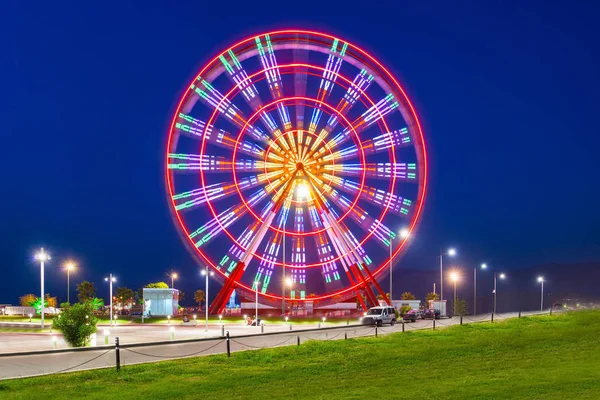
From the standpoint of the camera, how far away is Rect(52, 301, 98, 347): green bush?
2289cm

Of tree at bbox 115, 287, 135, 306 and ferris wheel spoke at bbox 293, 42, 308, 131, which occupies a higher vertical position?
ferris wheel spoke at bbox 293, 42, 308, 131

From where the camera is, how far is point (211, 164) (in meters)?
37.2

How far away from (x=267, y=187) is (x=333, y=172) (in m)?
4.52

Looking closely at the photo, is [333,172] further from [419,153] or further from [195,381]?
[195,381]

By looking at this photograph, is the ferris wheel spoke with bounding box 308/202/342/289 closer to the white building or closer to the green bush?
the white building

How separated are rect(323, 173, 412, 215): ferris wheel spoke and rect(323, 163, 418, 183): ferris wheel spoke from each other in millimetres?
577

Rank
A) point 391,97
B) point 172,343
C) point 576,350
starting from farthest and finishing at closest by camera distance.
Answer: point 391,97
point 172,343
point 576,350

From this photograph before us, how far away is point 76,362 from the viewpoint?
60.1ft

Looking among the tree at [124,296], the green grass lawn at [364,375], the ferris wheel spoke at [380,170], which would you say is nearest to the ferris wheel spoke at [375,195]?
the ferris wheel spoke at [380,170]

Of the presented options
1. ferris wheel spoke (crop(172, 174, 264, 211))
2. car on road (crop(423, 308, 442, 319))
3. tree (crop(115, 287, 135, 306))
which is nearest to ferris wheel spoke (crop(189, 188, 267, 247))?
ferris wheel spoke (crop(172, 174, 264, 211))

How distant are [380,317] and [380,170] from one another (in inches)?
374

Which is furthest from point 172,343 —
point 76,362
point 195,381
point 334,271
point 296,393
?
point 334,271

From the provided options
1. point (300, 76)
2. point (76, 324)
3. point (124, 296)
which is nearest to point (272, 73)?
point (300, 76)

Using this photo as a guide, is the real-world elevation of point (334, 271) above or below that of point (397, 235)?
below
